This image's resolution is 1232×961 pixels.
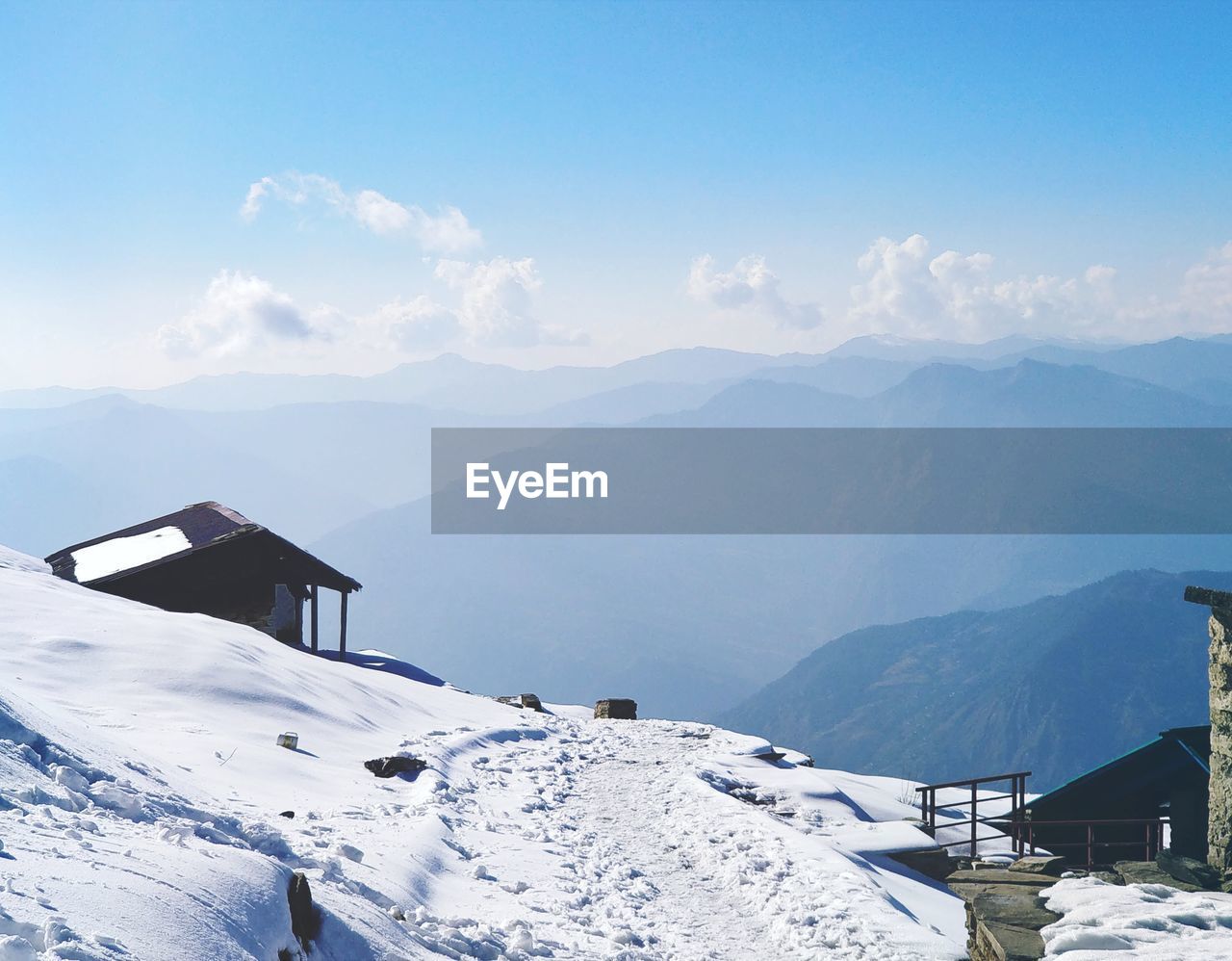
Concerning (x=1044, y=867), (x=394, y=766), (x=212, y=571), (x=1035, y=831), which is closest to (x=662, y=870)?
(x=394, y=766)

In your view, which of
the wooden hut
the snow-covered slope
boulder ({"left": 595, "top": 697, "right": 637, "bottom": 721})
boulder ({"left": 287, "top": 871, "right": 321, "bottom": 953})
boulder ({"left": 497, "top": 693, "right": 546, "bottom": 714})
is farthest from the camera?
boulder ({"left": 595, "top": 697, "right": 637, "bottom": 721})

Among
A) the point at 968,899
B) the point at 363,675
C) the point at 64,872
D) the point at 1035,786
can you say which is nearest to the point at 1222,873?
the point at 968,899

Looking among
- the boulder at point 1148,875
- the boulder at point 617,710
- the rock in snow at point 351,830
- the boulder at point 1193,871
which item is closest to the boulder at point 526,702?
the boulder at point 617,710

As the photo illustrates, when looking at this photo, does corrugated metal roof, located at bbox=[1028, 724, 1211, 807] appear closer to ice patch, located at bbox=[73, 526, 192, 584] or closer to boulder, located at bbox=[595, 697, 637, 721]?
boulder, located at bbox=[595, 697, 637, 721]

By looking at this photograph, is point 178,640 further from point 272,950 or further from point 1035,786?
point 1035,786

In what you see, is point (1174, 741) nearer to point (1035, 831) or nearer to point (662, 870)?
point (1035, 831)

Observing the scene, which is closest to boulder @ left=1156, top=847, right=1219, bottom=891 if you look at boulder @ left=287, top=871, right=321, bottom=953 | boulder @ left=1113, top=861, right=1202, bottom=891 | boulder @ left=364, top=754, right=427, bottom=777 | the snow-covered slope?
boulder @ left=1113, top=861, right=1202, bottom=891
